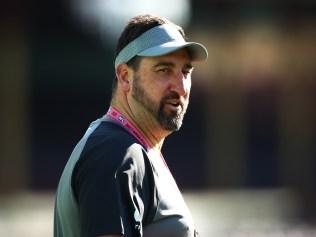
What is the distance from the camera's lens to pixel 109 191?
2693 millimetres

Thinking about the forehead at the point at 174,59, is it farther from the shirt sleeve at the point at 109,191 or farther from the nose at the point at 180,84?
the shirt sleeve at the point at 109,191

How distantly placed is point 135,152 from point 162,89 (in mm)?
255

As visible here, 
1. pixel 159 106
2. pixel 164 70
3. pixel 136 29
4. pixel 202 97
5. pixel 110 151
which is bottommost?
pixel 202 97

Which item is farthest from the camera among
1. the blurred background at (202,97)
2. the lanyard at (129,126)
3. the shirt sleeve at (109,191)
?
the blurred background at (202,97)

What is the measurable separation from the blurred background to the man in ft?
29.5

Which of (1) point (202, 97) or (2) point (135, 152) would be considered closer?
(2) point (135, 152)

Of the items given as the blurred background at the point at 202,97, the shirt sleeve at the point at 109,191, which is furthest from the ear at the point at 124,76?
the blurred background at the point at 202,97

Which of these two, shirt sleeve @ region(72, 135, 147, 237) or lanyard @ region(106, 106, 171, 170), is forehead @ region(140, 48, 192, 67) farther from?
shirt sleeve @ region(72, 135, 147, 237)

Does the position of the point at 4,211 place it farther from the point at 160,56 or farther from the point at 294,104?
the point at 160,56

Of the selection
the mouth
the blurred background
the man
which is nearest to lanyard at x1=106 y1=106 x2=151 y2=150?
the man

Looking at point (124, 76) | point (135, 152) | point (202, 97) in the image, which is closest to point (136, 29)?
point (124, 76)

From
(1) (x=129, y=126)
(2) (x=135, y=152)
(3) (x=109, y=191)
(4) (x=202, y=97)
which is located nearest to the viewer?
(3) (x=109, y=191)

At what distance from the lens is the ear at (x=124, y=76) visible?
9.99ft

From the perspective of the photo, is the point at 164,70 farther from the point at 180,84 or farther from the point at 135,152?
the point at 135,152
